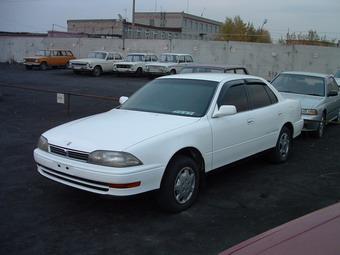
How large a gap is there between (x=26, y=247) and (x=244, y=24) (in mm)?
76392

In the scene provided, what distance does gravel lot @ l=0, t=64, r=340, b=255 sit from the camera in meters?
4.24

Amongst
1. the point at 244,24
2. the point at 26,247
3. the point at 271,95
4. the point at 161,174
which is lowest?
the point at 26,247

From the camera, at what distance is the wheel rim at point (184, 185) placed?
502cm

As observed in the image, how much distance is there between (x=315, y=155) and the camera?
27.2 ft

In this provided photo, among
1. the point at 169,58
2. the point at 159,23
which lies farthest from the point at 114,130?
the point at 159,23

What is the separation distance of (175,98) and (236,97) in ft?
2.93

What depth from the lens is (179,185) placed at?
504cm

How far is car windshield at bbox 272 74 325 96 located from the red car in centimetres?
831

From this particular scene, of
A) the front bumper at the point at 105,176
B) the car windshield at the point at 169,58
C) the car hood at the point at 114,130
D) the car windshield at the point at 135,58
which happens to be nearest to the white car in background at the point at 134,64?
the car windshield at the point at 135,58

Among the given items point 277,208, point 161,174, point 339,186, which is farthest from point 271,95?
point 161,174

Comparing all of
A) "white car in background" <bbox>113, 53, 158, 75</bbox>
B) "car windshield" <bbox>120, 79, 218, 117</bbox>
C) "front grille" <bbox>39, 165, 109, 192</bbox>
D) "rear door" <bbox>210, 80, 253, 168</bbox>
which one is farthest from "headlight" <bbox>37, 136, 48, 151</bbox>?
"white car in background" <bbox>113, 53, 158, 75</bbox>

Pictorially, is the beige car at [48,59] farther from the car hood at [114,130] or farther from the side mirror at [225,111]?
the side mirror at [225,111]

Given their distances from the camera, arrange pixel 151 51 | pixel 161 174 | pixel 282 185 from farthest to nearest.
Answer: pixel 151 51, pixel 282 185, pixel 161 174

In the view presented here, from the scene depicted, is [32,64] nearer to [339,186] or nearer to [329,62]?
[329,62]
